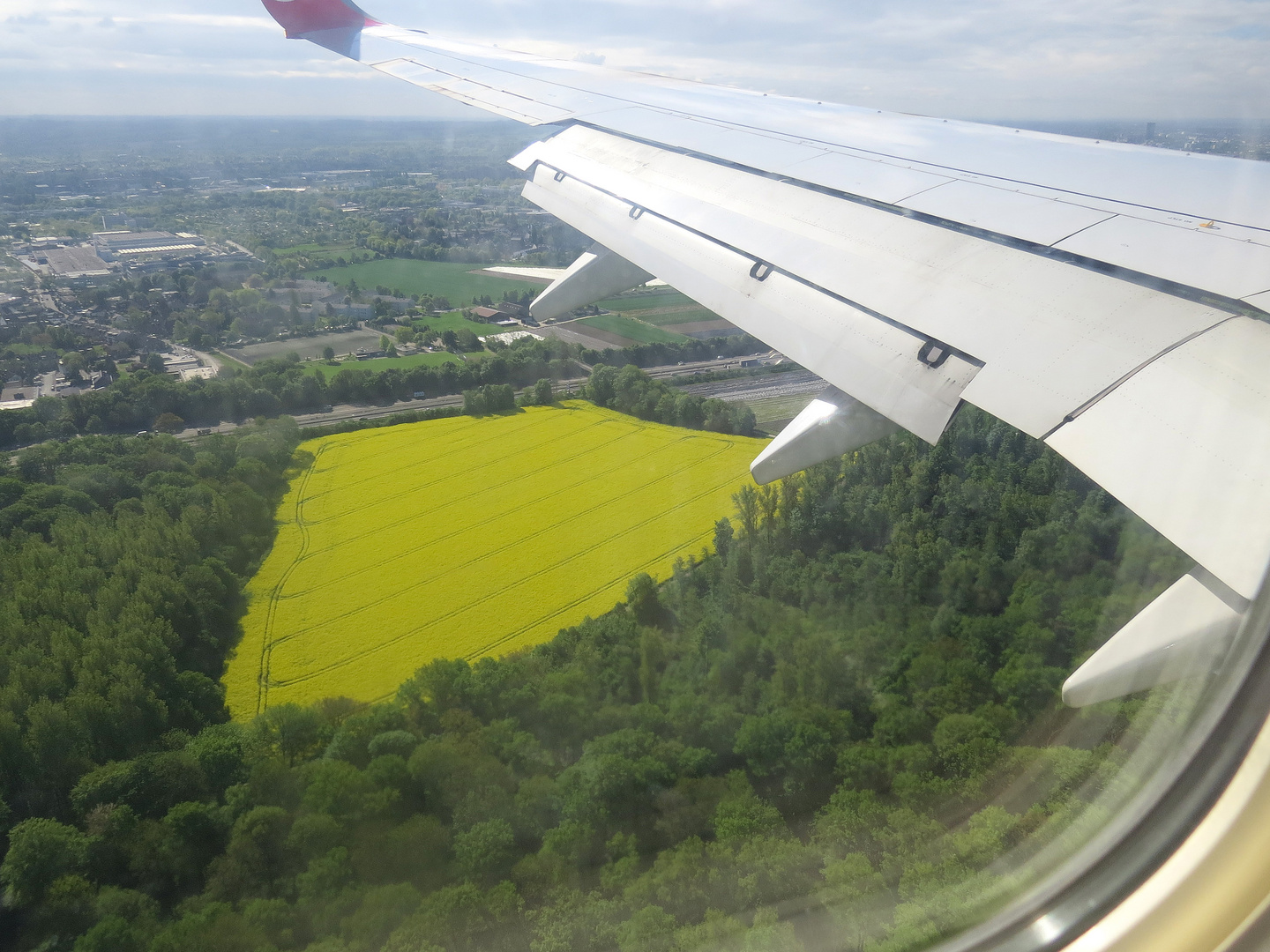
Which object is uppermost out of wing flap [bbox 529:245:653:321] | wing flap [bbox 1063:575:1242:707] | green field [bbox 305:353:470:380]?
wing flap [bbox 529:245:653:321]

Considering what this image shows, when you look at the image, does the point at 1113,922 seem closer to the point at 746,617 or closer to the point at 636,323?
the point at 746,617

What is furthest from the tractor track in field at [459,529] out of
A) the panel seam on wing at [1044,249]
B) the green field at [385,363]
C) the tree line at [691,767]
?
the panel seam on wing at [1044,249]

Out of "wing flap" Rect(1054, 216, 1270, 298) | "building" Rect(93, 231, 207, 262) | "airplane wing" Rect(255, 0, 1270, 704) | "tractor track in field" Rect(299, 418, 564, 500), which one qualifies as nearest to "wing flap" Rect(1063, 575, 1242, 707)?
"airplane wing" Rect(255, 0, 1270, 704)

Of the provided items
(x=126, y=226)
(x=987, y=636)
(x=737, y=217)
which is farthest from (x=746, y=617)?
(x=126, y=226)

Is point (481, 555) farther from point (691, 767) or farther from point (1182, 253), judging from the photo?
point (1182, 253)

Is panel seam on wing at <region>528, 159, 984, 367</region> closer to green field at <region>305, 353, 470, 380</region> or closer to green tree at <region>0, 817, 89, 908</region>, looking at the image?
green tree at <region>0, 817, 89, 908</region>

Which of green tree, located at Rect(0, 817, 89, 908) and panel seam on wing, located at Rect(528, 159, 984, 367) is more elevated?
Answer: panel seam on wing, located at Rect(528, 159, 984, 367)

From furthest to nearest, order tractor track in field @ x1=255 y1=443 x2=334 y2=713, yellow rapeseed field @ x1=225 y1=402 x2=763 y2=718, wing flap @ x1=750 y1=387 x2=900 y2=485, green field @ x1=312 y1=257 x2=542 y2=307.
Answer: green field @ x1=312 y1=257 x2=542 y2=307 < yellow rapeseed field @ x1=225 y1=402 x2=763 y2=718 < tractor track in field @ x1=255 y1=443 x2=334 y2=713 < wing flap @ x1=750 y1=387 x2=900 y2=485
